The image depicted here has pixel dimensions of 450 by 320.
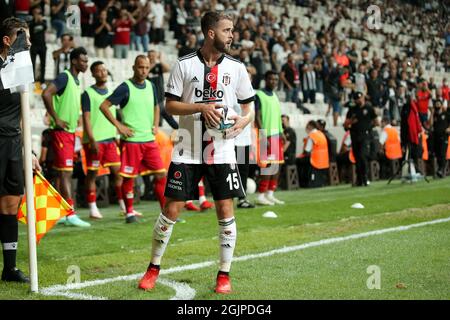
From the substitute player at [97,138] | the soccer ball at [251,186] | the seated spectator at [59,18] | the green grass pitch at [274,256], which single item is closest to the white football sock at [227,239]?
the green grass pitch at [274,256]

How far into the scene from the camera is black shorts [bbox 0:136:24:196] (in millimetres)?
6418

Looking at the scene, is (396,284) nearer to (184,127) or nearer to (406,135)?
(184,127)

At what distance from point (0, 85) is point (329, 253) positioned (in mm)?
3456

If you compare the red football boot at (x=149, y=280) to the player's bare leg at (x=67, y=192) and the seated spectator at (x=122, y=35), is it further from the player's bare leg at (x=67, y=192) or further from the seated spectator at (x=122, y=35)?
the seated spectator at (x=122, y=35)

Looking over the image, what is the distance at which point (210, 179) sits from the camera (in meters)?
6.06

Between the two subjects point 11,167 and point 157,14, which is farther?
point 157,14

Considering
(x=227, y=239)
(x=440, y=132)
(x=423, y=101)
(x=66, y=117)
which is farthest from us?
(x=440, y=132)

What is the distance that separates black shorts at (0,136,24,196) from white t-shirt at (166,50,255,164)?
1.37m

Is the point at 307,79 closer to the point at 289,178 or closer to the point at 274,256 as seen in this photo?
the point at 289,178

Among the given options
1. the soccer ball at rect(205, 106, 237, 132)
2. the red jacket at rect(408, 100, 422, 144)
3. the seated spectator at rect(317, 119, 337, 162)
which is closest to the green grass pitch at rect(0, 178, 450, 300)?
the soccer ball at rect(205, 106, 237, 132)

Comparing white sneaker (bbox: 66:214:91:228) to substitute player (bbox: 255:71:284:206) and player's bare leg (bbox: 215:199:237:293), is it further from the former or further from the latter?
player's bare leg (bbox: 215:199:237:293)

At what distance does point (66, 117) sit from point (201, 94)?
490 cm

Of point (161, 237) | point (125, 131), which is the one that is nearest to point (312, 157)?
point (125, 131)

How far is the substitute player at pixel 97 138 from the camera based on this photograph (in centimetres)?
1108
